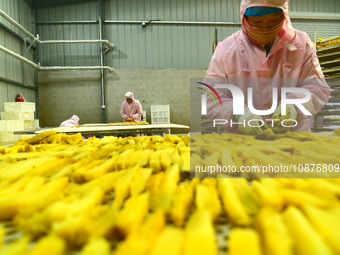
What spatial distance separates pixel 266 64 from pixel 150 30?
709 cm

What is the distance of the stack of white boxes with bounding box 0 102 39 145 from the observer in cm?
488

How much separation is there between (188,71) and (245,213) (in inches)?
328

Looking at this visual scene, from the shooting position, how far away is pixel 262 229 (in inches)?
17.9

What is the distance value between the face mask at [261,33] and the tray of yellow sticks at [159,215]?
149cm

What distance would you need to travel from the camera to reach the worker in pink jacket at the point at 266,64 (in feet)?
6.18

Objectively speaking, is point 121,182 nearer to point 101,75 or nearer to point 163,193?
point 163,193

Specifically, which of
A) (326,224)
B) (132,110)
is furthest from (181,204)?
(132,110)

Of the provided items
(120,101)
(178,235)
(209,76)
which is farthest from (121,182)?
(120,101)

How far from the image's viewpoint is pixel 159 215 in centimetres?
50

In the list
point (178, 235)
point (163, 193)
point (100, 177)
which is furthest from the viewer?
point (100, 177)

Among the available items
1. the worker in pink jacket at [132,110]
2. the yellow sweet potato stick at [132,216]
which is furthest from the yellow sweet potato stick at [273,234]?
the worker in pink jacket at [132,110]

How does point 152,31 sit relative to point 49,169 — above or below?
above

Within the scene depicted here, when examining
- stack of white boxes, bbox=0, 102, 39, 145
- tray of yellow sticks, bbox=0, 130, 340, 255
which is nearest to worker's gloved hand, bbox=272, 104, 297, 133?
tray of yellow sticks, bbox=0, 130, 340, 255

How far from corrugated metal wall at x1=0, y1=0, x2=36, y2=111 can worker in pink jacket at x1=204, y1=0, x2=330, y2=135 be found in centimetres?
607
